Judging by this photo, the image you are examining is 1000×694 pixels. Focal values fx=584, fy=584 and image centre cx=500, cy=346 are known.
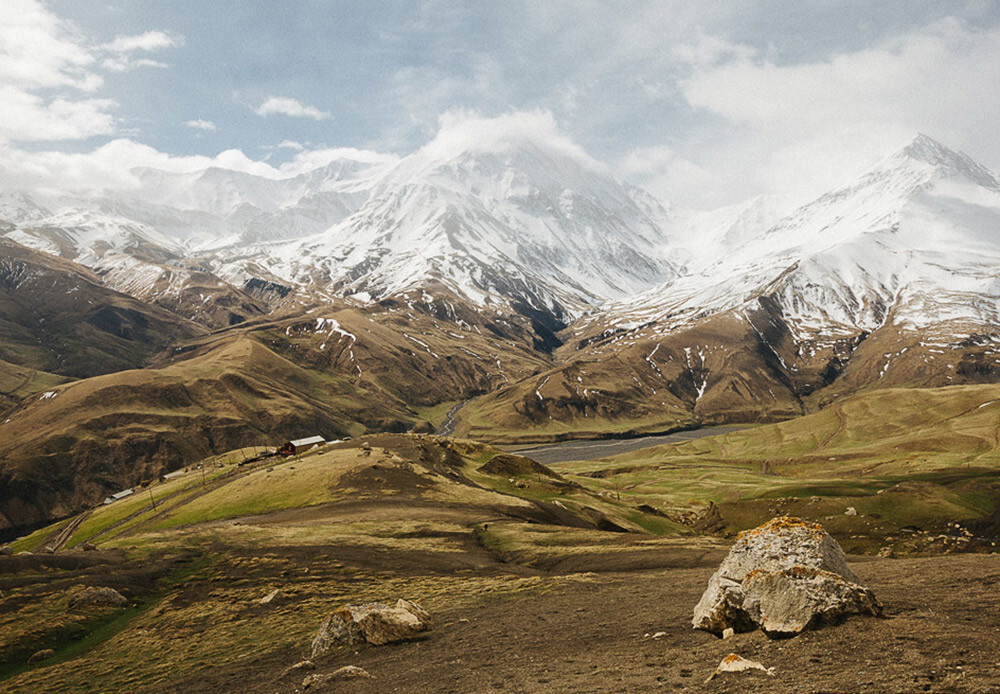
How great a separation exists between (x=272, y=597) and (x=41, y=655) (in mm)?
11918

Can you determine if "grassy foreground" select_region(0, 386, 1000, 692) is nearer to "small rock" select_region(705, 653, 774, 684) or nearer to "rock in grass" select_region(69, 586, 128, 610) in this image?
"rock in grass" select_region(69, 586, 128, 610)

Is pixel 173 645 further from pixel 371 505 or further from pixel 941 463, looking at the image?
pixel 941 463

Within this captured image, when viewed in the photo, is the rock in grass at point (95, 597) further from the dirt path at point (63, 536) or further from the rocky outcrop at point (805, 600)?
the dirt path at point (63, 536)

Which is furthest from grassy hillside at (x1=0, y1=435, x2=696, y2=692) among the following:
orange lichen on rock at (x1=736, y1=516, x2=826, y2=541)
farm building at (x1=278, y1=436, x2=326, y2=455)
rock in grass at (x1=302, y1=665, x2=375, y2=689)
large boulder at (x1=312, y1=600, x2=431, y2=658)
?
farm building at (x1=278, y1=436, x2=326, y2=455)

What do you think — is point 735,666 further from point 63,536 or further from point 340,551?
point 63,536

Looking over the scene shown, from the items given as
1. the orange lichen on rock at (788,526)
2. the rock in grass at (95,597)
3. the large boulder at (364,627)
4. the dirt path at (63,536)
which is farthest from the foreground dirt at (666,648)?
the dirt path at (63,536)

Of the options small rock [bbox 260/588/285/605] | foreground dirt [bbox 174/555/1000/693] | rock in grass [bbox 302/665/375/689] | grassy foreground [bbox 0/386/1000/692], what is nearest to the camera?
foreground dirt [bbox 174/555/1000/693]

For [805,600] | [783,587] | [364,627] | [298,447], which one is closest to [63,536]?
[298,447]

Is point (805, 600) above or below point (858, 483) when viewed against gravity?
above

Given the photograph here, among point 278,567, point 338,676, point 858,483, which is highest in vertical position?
point 338,676

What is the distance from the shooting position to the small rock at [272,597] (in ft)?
123

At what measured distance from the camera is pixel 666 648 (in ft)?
70.9

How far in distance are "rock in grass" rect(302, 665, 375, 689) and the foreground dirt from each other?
49 cm

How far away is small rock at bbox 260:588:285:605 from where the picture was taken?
37562mm
